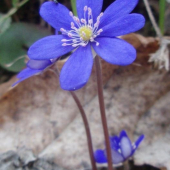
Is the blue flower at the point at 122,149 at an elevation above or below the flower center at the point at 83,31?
below

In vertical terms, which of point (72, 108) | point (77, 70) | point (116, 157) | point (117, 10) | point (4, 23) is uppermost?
point (4, 23)

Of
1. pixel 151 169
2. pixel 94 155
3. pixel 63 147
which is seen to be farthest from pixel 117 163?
pixel 63 147

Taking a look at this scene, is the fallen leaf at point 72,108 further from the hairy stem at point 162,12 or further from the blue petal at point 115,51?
the blue petal at point 115,51

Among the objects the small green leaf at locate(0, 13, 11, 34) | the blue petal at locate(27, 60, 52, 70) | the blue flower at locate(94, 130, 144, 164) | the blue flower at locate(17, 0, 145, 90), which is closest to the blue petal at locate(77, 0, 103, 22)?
the blue flower at locate(17, 0, 145, 90)

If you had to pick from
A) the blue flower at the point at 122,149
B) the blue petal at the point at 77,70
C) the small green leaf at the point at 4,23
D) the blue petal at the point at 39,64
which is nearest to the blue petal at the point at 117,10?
the blue petal at the point at 77,70

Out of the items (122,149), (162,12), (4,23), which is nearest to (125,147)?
(122,149)

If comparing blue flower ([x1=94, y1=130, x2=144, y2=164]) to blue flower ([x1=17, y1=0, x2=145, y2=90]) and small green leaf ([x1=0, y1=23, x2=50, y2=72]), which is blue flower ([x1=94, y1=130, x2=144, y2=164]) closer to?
blue flower ([x1=17, y1=0, x2=145, y2=90])

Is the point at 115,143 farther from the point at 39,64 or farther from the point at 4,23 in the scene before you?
the point at 4,23
